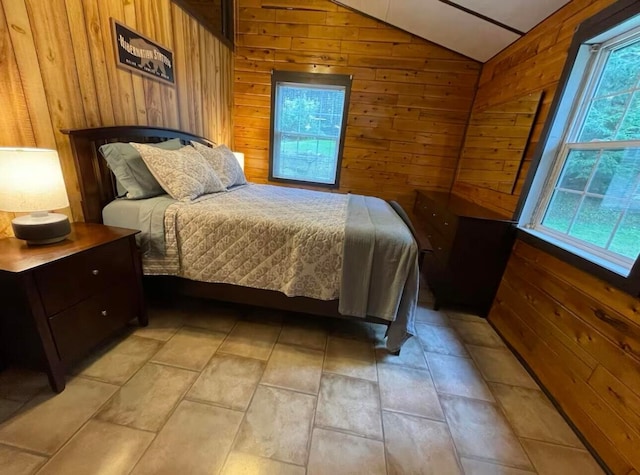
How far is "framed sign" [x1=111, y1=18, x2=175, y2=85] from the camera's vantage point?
6.01 ft

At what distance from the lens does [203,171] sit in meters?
2.01

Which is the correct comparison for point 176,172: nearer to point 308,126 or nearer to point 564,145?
point 308,126

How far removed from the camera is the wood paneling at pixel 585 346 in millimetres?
1138

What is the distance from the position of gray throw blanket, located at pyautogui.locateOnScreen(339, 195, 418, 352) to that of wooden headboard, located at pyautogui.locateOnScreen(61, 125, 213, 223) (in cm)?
161

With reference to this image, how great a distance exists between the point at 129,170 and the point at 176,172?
27 centimetres

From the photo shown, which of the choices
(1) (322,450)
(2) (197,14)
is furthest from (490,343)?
(2) (197,14)

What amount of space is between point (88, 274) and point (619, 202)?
275 centimetres

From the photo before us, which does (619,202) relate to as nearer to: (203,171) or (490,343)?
(490,343)

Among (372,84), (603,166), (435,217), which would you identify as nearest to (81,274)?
(435,217)

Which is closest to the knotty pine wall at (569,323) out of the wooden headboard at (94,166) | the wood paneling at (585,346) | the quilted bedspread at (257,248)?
the wood paneling at (585,346)

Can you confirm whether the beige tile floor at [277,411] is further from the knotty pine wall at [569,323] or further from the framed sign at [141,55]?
the framed sign at [141,55]

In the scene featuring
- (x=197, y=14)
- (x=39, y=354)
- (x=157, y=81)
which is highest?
(x=197, y=14)

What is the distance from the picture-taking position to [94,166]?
1702mm

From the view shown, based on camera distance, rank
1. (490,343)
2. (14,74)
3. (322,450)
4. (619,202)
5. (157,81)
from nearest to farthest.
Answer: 1. (322,450)
2. (14,74)
3. (619,202)
4. (490,343)
5. (157,81)
